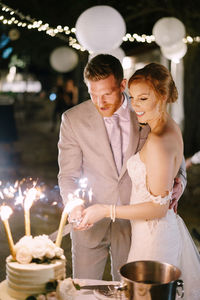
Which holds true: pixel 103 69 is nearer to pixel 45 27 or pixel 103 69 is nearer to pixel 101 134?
pixel 101 134

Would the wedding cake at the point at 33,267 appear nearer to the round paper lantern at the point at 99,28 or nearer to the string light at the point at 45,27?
the round paper lantern at the point at 99,28

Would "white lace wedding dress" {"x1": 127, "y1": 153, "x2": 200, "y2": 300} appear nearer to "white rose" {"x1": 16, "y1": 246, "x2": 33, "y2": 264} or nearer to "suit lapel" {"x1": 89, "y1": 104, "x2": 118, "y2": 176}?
"suit lapel" {"x1": 89, "y1": 104, "x2": 118, "y2": 176}

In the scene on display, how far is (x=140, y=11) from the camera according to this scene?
1168 centimetres

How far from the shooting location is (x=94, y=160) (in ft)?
10.8

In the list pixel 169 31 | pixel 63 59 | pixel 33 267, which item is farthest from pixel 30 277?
pixel 63 59

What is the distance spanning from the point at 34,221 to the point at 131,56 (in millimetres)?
10275

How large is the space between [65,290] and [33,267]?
187mm

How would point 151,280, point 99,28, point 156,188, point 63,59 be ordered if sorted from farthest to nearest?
point 63,59 < point 99,28 < point 156,188 < point 151,280

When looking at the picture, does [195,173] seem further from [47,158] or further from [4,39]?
[4,39]

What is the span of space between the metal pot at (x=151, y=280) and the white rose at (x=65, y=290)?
24 centimetres

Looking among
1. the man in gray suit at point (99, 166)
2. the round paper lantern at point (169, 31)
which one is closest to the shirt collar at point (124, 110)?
the man in gray suit at point (99, 166)

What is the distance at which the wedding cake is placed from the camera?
86.3 inches

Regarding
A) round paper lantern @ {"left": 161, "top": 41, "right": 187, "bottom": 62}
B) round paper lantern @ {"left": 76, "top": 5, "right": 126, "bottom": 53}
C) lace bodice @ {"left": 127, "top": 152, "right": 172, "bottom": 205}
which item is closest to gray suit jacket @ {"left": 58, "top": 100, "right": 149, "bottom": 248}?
lace bodice @ {"left": 127, "top": 152, "right": 172, "bottom": 205}

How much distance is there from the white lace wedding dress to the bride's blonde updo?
0.87 ft
